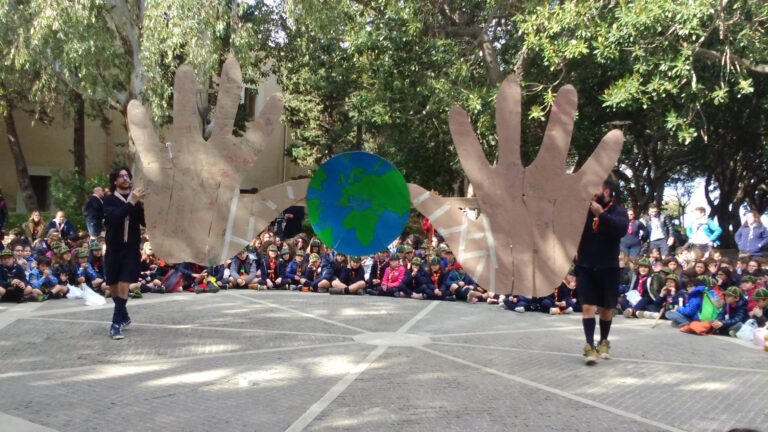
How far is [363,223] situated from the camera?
22.3 ft

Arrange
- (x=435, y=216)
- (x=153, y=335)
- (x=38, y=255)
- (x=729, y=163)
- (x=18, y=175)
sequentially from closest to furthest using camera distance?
(x=435, y=216) < (x=153, y=335) < (x=38, y=255) < (x=18, y=175) < (x=729, y=163)

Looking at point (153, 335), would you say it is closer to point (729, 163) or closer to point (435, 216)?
point (435, 216)

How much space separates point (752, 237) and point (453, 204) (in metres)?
8.02

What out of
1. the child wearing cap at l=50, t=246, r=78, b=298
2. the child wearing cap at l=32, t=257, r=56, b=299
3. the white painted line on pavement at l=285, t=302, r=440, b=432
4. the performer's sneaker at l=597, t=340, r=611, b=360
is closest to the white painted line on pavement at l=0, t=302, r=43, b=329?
the child wearing cap at l=32, t=257, r=56, b=299

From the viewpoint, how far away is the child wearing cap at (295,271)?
12531 millimetres

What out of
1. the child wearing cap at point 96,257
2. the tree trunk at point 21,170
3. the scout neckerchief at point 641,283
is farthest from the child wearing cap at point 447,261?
the tree trunk at point 21,170

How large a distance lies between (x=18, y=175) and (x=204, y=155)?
1994 cm

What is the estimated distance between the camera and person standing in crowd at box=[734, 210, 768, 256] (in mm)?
11898

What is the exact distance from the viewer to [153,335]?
24.4 ft

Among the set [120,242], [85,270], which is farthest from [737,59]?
[85,270]

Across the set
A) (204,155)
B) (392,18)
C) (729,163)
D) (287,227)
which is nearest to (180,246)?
(204,155)

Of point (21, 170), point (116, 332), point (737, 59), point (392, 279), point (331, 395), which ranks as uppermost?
point (737, 59)

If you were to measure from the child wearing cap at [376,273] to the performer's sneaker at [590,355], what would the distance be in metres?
5.81

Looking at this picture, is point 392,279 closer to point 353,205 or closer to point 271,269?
point 271,269
